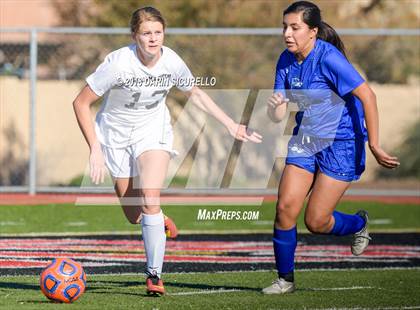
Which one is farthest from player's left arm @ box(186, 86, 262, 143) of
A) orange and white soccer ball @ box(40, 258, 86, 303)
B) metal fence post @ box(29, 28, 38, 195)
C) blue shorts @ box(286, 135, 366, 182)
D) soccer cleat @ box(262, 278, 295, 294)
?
metal fence post @ box(29, 28, 38, 195)

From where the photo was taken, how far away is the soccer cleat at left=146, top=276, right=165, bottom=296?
322 inches

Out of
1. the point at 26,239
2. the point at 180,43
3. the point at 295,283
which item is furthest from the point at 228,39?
the point at 295,283

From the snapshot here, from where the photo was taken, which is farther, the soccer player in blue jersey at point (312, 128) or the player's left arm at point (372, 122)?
the soccer player in blue jersey at point (312, 128)

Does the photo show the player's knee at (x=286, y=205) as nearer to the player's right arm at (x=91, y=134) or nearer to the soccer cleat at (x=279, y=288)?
the soccer cleat at (x=279, y=288)

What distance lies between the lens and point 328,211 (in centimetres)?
855

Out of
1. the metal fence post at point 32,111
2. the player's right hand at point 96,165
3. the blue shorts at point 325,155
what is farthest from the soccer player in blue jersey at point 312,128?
the metal fence post at point 32,111

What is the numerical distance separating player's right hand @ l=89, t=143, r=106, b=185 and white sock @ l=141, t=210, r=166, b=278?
523 mm

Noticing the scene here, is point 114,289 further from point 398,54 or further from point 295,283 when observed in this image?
point 398,54

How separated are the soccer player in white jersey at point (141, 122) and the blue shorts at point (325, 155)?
0.34 meters

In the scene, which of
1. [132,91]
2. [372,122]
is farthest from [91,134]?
[372,122]

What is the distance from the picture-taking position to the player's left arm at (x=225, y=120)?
332 inches

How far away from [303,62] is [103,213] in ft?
25.7

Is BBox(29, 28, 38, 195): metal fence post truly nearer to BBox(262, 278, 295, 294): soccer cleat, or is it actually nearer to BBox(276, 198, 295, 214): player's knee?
BBox(262, 278, 295, 294): soccer cleat

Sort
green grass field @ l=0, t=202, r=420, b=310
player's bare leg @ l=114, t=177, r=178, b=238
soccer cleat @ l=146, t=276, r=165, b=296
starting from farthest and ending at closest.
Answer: player's bare leg @ l=114, t=177, r=178, b=238 → soccer cleat @ l=146, t=276, r=165, b=296 → green grass field @ l=0, t=202, r=420, b=310
